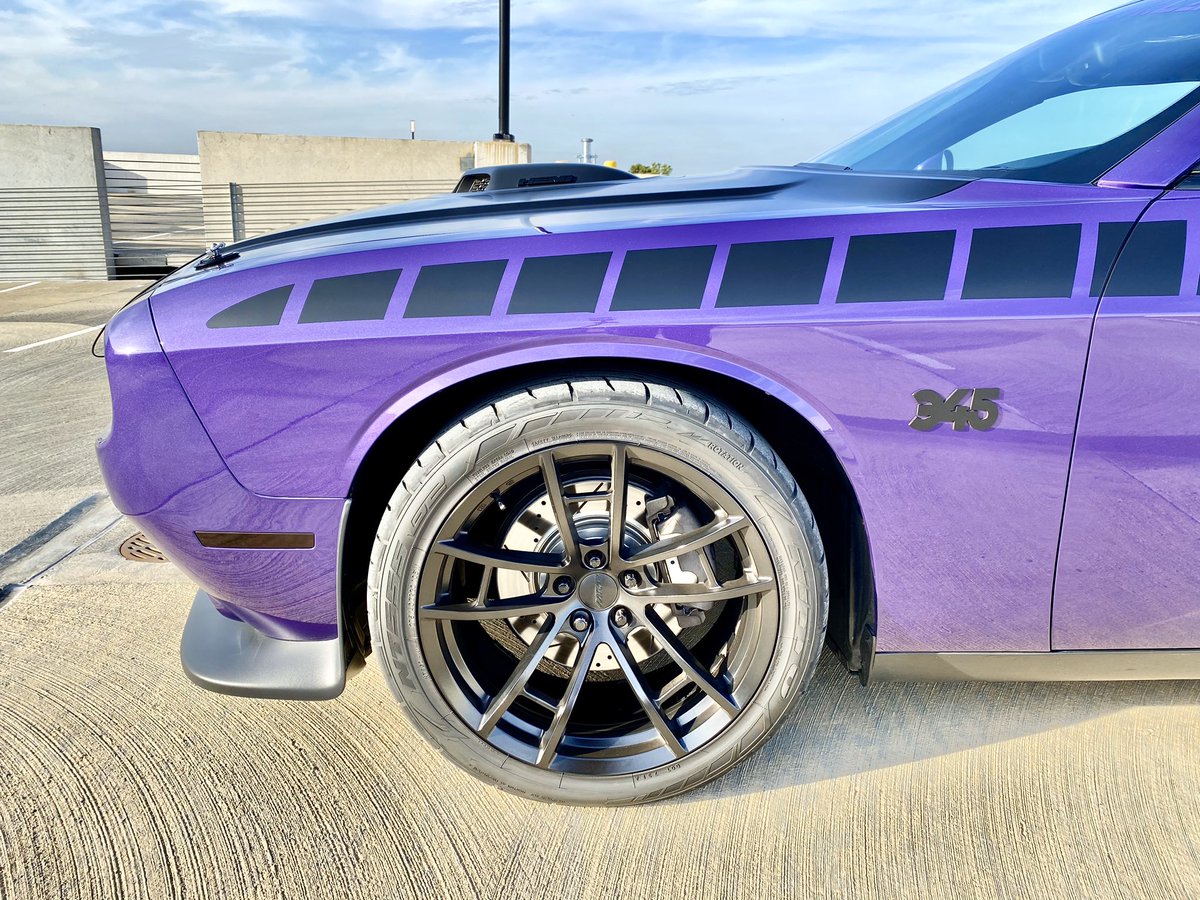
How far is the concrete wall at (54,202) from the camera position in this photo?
1366cm

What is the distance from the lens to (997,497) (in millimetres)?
1530

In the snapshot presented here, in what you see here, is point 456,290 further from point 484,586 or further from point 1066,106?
point 1066,106

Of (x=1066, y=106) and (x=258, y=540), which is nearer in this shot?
(x=258, y=540)

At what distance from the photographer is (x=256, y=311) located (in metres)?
1.60

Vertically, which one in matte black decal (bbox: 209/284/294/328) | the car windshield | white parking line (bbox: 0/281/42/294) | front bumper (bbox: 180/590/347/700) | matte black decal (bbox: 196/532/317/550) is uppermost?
the car windshield

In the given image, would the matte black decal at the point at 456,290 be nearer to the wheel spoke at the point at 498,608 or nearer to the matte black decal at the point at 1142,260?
the wheel spoke at the point at 498,608

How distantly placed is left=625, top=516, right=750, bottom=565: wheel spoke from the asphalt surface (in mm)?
547

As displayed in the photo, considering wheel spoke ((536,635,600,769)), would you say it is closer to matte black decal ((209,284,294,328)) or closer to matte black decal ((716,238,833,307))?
matte black decal ((716,238,833,307))

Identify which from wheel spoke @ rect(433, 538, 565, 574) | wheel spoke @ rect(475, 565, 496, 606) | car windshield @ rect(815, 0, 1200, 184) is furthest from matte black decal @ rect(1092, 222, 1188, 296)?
wheel spoke @ rect(475, 565, 496, 606)

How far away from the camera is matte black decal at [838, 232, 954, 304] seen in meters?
1.48

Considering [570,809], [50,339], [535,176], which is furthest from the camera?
[50,339]

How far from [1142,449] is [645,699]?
3.27 feet

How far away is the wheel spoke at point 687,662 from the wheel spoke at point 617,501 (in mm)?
153

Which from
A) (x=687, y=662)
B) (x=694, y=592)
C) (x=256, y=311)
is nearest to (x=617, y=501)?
(x=694, y=592)
